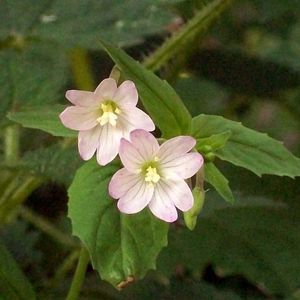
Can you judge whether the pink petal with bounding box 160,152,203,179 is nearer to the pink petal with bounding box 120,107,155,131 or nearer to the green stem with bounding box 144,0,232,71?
the pink petal with bounding box 120,107,155,131

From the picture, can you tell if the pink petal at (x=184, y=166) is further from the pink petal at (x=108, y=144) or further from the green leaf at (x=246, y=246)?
the green leaf at (x=246, y=246)

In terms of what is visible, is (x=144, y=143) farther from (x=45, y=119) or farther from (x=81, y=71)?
(x=81, y=71)

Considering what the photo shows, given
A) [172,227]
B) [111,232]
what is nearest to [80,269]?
[111,232]

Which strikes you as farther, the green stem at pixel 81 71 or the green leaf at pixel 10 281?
the green stem at pixel 81 71

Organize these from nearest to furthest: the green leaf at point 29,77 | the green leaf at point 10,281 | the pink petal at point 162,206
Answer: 1. the pink petal at point 162,206
2. the green leaf at point 10,281
3. the green leaf at point 29,77

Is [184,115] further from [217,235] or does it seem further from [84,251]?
[217,235]

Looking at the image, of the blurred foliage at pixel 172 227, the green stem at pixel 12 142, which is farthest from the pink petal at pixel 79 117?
the green stem at pixel 12 142

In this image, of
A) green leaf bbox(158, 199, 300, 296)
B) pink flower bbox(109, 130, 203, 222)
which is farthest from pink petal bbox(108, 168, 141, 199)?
green leaf bbox(158, 199, 300, 296)
